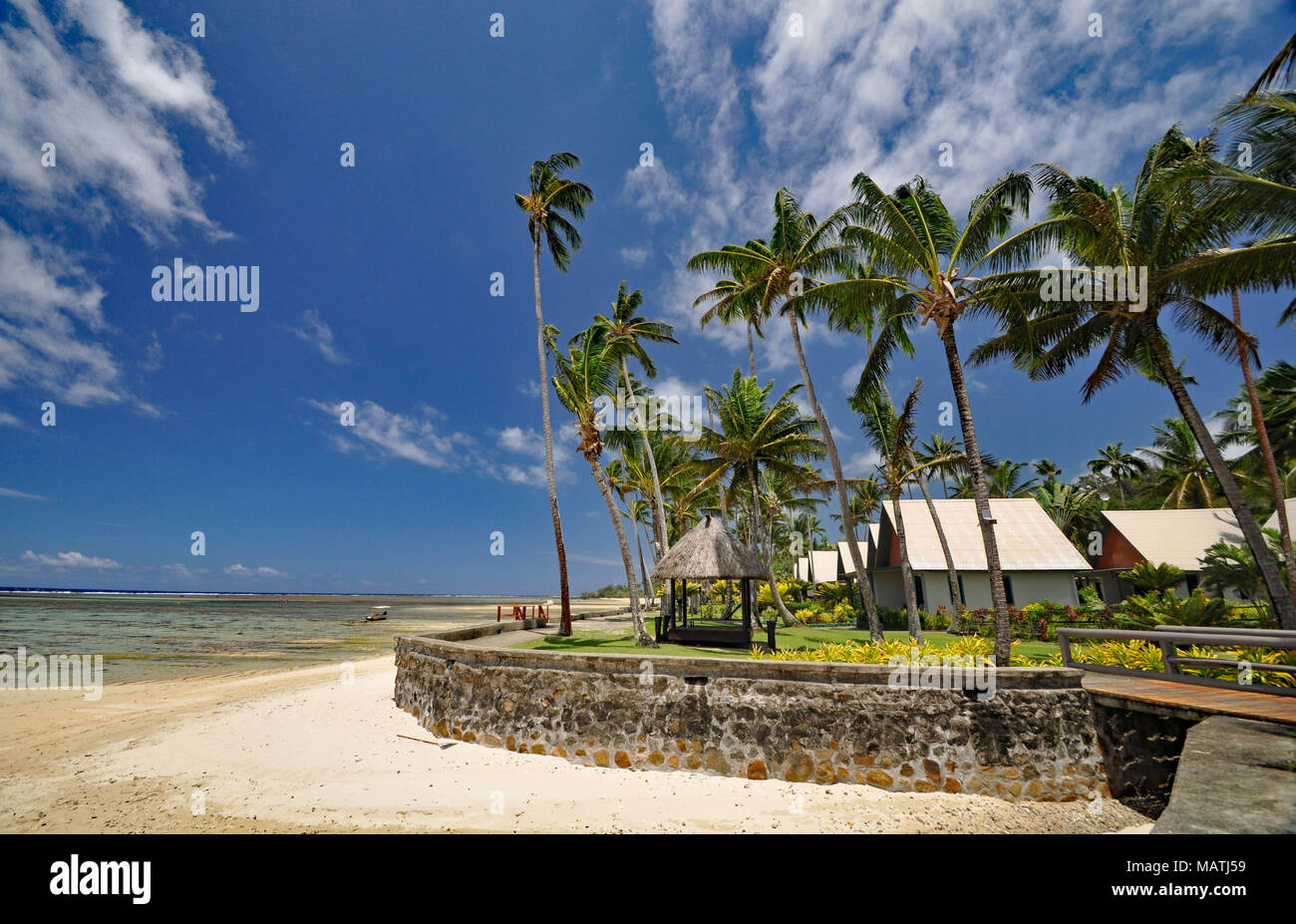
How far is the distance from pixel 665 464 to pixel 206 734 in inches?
960

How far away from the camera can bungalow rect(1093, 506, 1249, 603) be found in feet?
81.8

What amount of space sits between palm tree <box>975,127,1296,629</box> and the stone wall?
9273 millimetres

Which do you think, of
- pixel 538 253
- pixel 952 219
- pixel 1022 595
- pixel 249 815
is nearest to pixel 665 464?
pixel 538 253

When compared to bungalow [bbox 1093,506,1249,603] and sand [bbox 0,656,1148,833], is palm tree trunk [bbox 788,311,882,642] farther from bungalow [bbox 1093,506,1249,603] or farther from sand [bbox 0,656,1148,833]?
bungalow [bbox 1093,506,1249,603]

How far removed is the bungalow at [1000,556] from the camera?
22.8m

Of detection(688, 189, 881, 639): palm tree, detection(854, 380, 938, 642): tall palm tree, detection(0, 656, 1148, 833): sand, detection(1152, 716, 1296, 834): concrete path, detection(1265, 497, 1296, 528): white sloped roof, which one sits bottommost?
detection(0, 656, 1148, 833): sand

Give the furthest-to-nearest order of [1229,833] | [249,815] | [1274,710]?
[249,815]
[1274,710]
[1229,833]

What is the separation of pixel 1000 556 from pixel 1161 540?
11317 mm

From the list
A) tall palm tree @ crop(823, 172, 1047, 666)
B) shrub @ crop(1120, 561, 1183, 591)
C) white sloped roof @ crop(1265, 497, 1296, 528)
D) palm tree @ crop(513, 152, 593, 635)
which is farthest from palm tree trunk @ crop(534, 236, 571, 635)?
white sloped roof @ crop(1265, 497, 1296, 528)

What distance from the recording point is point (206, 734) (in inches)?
477

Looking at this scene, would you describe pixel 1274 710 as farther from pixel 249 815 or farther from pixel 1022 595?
pixel 1022 595

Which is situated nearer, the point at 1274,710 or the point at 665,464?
the point at 1274,710
